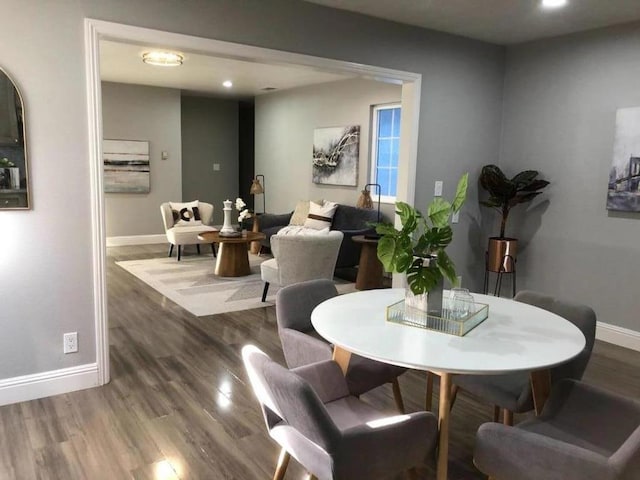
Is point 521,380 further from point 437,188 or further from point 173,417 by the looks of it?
point 437,188

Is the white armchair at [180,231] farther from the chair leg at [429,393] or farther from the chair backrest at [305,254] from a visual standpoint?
the chair leg at [429,393]

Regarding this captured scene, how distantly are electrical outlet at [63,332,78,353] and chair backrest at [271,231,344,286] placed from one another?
1971 millimetres

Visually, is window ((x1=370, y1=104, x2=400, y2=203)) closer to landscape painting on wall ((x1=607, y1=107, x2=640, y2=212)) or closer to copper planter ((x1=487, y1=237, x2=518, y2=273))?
copper planter ((x1=487, y1=237, x2=518, y2=273))

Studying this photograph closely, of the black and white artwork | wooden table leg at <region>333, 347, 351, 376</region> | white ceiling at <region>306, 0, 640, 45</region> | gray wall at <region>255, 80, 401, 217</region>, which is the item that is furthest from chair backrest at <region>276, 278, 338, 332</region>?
the black and white artwork

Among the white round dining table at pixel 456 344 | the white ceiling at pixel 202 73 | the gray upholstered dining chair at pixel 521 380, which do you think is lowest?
the gray upholstered dining chair at pixel 521 380

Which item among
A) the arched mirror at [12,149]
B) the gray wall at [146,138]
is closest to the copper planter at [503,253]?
the arched mirror at [12,149]

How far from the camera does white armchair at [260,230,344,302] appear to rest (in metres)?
4.45

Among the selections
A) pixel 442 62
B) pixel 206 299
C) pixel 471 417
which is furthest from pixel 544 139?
pixel 206 299

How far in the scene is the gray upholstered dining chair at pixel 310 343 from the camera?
2.21m

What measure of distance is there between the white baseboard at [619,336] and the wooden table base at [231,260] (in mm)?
3843

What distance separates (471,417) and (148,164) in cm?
694

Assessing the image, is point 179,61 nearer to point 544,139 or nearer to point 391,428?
point 544,139

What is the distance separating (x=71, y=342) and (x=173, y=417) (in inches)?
31.2

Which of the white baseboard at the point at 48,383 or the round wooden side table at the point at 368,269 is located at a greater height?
the round wooden side table at the point at 368,269
